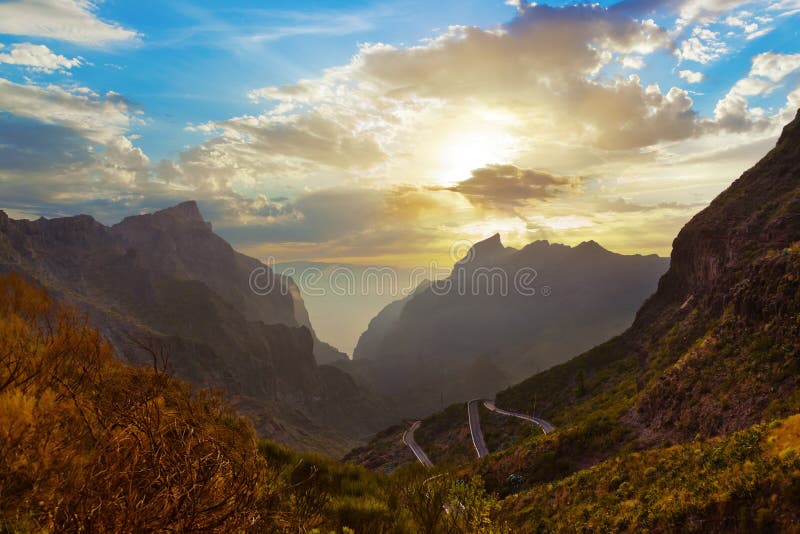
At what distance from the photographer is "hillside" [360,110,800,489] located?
3384cm

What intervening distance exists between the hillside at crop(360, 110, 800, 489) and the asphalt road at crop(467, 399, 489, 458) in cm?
225

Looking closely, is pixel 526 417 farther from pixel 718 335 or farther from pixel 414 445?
pixel 718 335

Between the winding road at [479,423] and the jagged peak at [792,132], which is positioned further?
the jagged peak at [792,132]

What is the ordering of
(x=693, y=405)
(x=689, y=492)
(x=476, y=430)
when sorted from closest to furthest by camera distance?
(x=689, y=492)
(x=693, y=405)
(x=476, y=430)

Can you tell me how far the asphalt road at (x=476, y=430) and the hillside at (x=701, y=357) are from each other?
7.37ft

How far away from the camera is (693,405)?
123 ft

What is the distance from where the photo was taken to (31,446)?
7.65m

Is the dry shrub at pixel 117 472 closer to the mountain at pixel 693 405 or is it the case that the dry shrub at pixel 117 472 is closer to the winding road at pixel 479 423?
the mountain at pixel 693 405

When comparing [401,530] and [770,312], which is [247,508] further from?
[770,312]

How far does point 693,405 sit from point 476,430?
150ft

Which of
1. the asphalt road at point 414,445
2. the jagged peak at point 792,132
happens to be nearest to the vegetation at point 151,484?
the asphalt road at point 414,445

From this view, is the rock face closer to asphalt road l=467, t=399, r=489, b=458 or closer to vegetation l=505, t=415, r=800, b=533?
asphalt road l=467, t=399, r=489, b=458

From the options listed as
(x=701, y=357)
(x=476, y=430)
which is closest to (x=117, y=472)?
(x=701, y=357)

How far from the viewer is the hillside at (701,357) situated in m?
33.8
